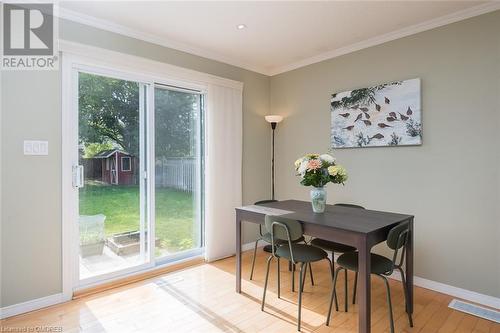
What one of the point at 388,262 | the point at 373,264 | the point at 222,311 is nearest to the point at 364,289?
the point at 373,264

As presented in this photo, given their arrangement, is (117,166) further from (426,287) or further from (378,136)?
(426,287)

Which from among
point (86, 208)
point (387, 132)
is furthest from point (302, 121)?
point (86, 208)

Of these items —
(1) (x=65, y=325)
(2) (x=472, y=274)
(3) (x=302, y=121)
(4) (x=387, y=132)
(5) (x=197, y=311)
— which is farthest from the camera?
(3) (x=302, y=121)

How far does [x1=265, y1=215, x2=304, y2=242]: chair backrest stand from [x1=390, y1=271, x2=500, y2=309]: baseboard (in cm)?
160

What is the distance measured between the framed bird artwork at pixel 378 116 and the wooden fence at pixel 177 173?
71.0 inches

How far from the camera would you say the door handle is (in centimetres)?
268

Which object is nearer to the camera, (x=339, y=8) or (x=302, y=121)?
(x=339, y=8)

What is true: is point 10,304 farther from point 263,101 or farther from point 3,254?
point 263,101

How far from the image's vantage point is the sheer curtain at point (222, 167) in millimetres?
3619

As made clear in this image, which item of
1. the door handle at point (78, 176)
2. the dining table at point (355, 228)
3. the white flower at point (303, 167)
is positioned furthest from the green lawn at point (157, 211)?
the white flower at point (303, 167)

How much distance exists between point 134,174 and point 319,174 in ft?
6.47

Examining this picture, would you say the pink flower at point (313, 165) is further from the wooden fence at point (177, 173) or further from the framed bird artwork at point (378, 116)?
the wooden fence at point (177, 173)

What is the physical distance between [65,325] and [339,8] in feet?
11.2

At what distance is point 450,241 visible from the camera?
8.95 ft
